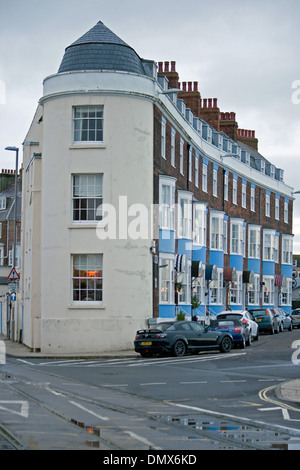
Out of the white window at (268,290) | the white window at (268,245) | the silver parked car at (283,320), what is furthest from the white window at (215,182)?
the white window at (268,290)

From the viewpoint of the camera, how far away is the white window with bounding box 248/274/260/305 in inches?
2277

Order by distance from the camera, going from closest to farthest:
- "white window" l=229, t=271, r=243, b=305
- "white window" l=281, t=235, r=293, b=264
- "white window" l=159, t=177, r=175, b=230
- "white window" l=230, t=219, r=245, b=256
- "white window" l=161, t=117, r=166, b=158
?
"white window" l=159, t=177, r=175, b=230 < "white window" l=161, t=117, r=166, b=158 < "white window" l=229, t=271, r=243, b=305 < "white window" l=230, t=219, r=245, b=256 < "white window" l=281, t=235, r=293, b=264

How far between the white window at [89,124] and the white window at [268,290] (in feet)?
96.1

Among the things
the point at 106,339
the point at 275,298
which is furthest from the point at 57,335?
the point at 275,298

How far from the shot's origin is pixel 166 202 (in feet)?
126

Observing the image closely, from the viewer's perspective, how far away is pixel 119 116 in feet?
113

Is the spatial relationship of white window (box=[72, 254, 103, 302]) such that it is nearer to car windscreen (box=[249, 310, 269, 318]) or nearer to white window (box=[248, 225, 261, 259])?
car windscreen (box=[249, 310, 269, 318])

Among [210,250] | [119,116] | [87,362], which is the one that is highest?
[119,116]

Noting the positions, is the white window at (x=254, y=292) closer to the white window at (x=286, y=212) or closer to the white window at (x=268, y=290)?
the white window at (x=268, y=290)

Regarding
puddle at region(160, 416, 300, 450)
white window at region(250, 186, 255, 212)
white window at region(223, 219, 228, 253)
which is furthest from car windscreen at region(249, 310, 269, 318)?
puddle at region(160, 416, 300, 450)

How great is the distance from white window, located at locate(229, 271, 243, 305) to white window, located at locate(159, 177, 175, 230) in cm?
1492

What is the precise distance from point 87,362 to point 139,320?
6101 mm

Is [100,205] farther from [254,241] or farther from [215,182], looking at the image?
[254,241]

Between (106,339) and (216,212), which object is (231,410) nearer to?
(106,339)
